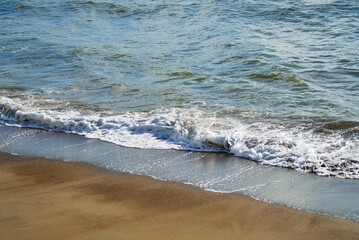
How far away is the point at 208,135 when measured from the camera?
6598mm

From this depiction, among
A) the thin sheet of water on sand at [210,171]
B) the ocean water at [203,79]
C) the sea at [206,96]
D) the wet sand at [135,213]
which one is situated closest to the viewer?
the wet sand at [135,213]

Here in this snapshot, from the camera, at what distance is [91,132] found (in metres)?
7.23

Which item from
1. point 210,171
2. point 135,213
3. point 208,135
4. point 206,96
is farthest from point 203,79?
point 135,213

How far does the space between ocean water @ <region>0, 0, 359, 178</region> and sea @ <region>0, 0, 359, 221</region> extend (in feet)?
0.09

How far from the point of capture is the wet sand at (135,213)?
4.43 m

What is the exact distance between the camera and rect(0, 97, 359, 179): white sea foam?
5.88 m

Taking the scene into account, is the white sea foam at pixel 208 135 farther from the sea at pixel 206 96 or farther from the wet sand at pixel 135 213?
the wet sand at pixel 135 213

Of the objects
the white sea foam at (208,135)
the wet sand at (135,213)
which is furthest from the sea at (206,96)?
the wet sand at (135,213)

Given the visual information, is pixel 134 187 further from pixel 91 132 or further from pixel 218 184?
pixel 91 132

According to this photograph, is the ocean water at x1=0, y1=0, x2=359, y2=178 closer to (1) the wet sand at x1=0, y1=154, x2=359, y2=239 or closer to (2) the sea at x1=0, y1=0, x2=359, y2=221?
(2) the sea at x1=0, y1=0, x2=359, y2=221

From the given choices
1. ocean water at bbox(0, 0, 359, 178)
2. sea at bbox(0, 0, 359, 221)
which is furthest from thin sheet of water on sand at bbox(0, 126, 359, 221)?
ocean water at bbox(0, 0, 359, 178)

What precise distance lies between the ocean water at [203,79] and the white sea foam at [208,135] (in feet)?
0.05

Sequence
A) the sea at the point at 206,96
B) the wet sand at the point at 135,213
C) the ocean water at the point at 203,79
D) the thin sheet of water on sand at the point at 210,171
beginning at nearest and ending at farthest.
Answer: the wet sand at the point at 135,213
the thin sheet of water on sand at the point at 210,171
the sea at the point at 206,96
the ocean water at the point at 203,79

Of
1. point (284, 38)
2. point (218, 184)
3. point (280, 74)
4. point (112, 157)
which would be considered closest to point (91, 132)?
point (112, 157)
